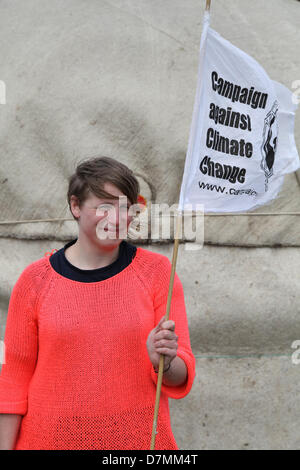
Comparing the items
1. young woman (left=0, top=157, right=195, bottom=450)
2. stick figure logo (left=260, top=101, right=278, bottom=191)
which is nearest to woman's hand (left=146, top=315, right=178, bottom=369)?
young woman (left=0, top=157, right=195, bottom=450)

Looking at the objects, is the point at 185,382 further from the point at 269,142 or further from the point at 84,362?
the point at 269,142

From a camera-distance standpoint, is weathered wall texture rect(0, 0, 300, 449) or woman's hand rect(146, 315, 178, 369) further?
weathered wall texture rect(0, 0, 300, 449)

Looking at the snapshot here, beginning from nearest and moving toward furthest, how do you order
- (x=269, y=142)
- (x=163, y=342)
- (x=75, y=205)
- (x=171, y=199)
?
(x=163, y=342)
(x=75, y=205)
(x=269, y=142)
(x=171, y=199)

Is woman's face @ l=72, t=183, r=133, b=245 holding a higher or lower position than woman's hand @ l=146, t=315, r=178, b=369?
higher

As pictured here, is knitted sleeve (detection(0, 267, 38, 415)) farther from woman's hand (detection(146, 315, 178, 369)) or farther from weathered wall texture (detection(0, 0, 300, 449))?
weathered wall texture (detection(0, 0, 300, 449))

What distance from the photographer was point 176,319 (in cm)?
114

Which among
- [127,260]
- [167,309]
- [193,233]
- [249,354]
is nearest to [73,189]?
[127,260]

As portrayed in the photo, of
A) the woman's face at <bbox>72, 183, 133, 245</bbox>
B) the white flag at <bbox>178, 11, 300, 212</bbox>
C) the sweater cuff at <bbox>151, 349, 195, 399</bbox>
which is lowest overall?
the sweater cuff at <bbox>151, 349, 195, 399</bbox>

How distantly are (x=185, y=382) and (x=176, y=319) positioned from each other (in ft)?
0.39

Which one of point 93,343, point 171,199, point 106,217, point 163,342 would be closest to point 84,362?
point 93,343

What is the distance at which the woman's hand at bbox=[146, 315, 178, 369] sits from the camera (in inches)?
41.1

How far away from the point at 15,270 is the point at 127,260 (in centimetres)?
92

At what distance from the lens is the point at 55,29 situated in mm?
2039

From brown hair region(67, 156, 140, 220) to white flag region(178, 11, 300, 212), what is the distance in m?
0.12
